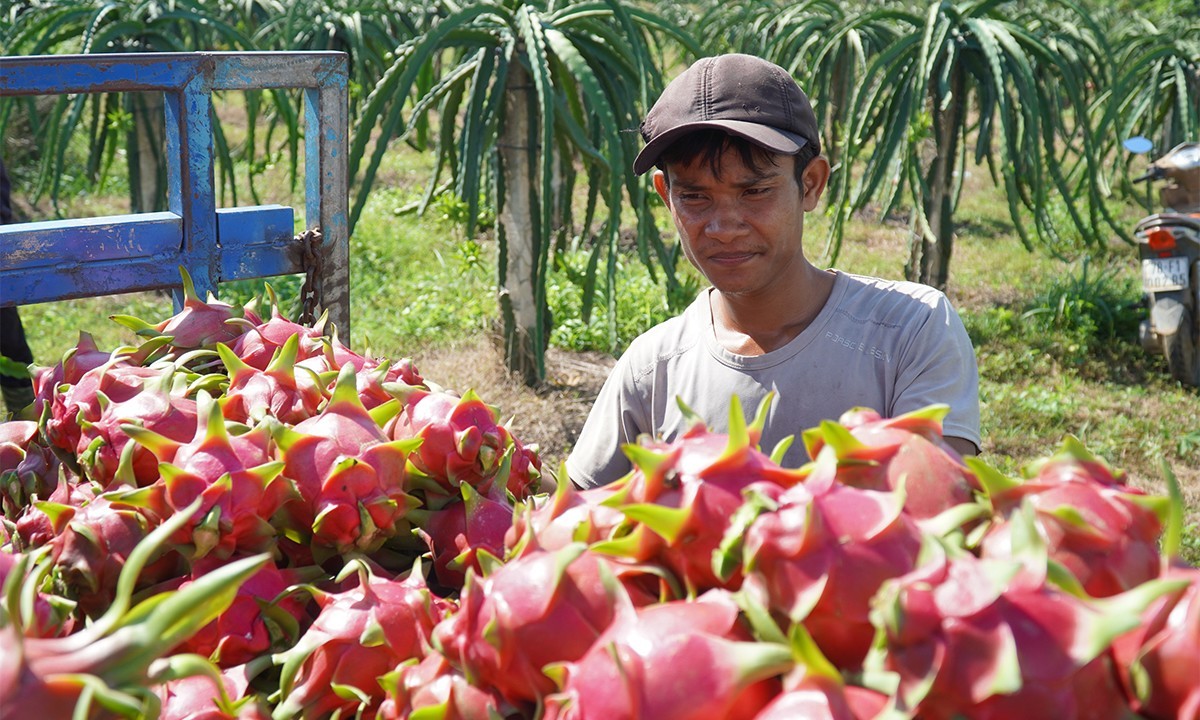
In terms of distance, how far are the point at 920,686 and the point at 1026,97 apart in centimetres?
482

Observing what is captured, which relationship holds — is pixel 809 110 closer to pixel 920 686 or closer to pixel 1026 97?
pixel 920 686

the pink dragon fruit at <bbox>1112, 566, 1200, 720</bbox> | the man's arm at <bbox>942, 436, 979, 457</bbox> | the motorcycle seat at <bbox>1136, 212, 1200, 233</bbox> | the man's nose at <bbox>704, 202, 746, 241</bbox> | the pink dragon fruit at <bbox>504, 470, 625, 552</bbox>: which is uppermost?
the man's nose at <bbox>704, 202, 746, 241</bbox>

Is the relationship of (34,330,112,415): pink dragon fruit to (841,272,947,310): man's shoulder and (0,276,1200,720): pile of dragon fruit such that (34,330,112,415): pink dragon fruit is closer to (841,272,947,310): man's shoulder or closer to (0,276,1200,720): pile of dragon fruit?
(0,276,1200,720): pile of dragon fruit

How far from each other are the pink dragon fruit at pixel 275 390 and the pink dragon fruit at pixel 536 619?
1.69 ft

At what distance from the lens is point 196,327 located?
5.06 feet

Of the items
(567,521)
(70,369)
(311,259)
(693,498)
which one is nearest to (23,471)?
(70,369)

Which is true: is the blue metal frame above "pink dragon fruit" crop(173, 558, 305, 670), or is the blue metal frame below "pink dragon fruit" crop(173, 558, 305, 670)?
above

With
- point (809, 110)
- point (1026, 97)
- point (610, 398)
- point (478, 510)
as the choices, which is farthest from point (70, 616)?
point (1026, 97)

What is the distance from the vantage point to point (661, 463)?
2.82 ft

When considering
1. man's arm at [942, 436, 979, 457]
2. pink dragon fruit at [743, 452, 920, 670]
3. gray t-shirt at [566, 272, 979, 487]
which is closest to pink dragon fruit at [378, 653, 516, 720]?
pink dragon fruit at [743, 452, 920, 670]

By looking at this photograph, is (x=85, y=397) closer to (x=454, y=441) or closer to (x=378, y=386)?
(x=378, y=386)

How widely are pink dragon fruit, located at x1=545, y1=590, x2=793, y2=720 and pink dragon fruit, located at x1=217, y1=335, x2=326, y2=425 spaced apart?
25.3 inches

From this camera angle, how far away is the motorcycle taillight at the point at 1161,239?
202 inches

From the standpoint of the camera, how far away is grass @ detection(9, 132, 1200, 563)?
15.7 feet
